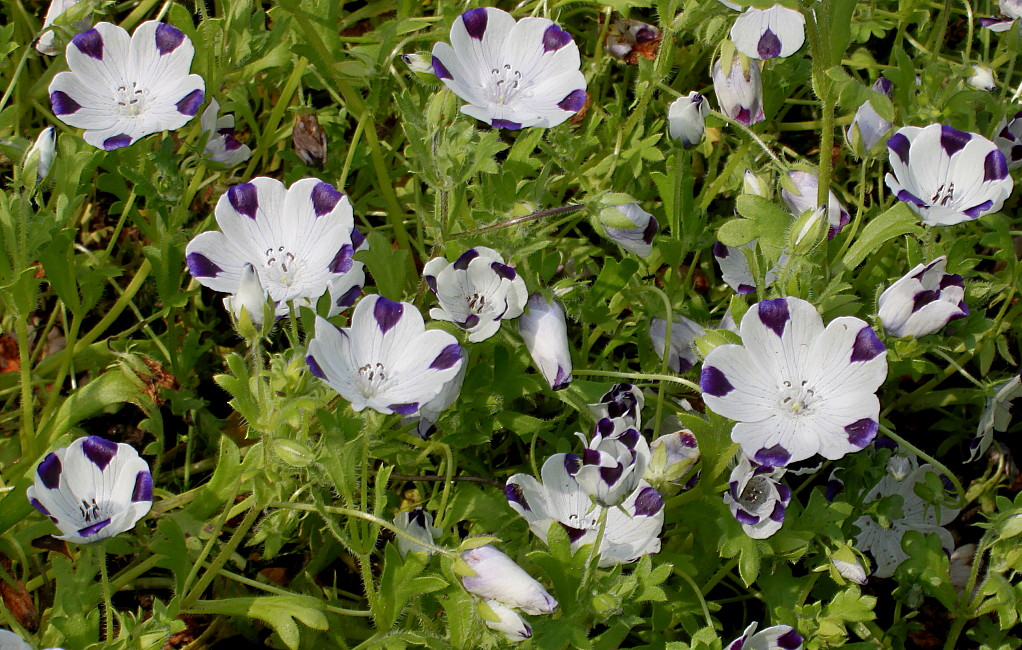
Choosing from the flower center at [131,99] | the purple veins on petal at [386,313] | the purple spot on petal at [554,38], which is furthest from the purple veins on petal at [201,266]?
the purple spot on petal at [554,38]

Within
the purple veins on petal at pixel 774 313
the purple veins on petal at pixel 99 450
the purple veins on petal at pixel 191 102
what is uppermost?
the purple veins on petal at pixel 191 102

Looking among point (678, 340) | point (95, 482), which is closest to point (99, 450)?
point (95, 482)

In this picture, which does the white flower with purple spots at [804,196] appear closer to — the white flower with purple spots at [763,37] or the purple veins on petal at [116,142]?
the white flower with purple spots at [763,37]

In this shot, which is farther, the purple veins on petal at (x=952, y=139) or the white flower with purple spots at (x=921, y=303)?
the purple veins on petal at (x=952, y=139)

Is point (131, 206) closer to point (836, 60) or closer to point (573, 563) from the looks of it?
point (573, 563)

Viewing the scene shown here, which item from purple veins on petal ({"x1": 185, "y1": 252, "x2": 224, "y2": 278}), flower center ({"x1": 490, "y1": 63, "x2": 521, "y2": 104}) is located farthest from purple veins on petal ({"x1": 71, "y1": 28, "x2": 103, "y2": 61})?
flower center ({"x1": 490, "y1": 63, "x2": 521, "y2": 104})

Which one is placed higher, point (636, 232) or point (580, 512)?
point (636, 232)

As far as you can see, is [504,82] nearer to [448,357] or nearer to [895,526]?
[448,357]
